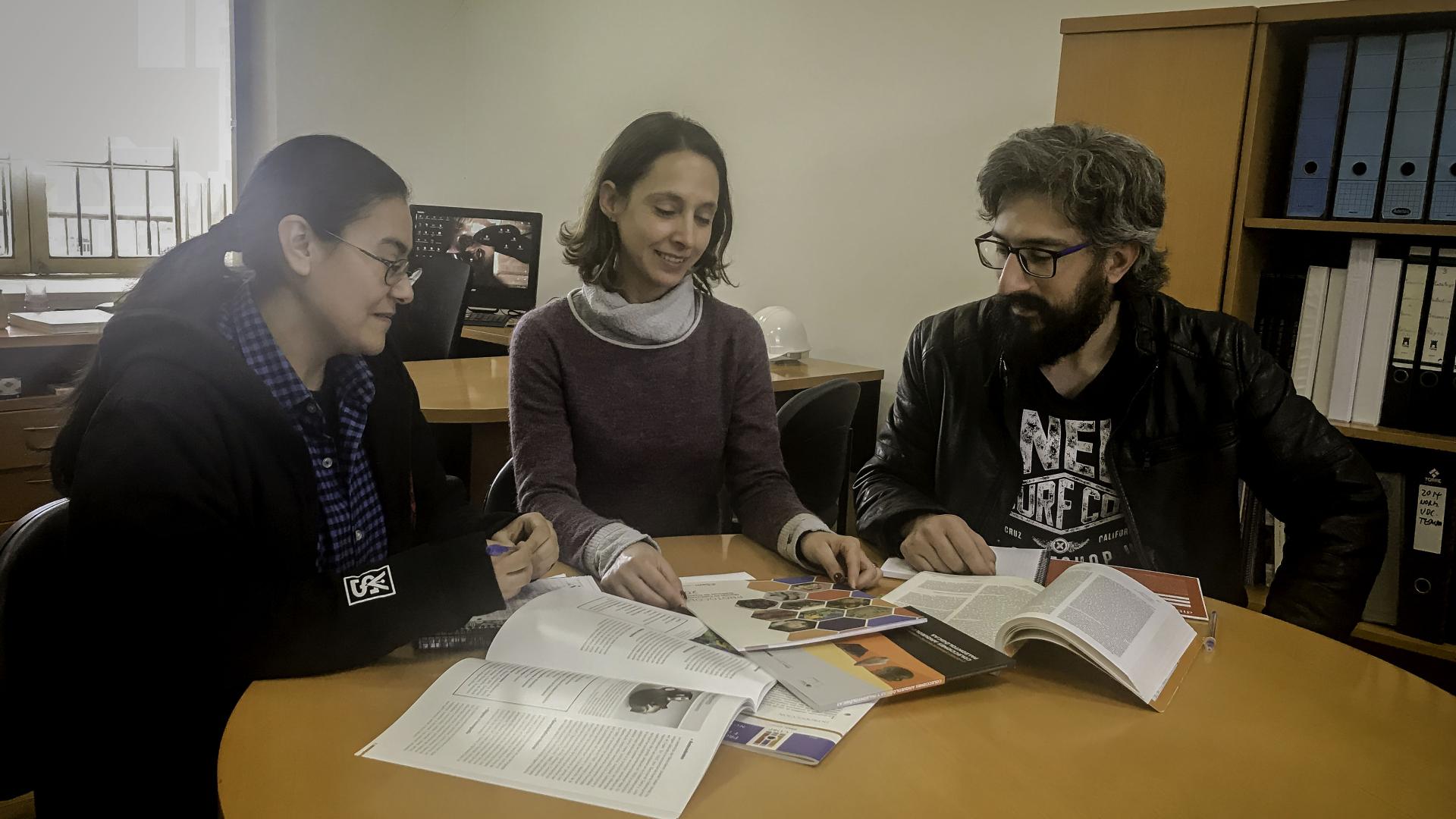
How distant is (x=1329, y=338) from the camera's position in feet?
6.63

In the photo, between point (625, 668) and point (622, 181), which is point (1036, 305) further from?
point (625, 668)

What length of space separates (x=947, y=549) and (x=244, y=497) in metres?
0.90

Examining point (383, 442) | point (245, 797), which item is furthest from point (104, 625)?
point (383, 442)

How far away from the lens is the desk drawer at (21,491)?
3105 millimetres

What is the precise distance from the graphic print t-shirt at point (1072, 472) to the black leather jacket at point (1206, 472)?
0.07 feet

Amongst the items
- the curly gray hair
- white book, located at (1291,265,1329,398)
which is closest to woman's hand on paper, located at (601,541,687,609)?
the curly gray hair

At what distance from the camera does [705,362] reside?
5.66 ft

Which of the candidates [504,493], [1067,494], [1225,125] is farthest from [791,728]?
[1225,125]

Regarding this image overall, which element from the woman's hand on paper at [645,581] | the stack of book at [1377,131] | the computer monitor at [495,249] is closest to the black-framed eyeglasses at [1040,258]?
the stack of book at [1377,131]

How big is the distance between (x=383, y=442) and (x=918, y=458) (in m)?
0.95

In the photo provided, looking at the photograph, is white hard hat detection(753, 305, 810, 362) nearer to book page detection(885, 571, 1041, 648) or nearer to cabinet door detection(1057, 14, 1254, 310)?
cabinet door detection(1057, 14, 1254, 310)

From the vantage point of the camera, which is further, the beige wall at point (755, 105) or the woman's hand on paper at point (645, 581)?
the beige wall at point (755, 105)

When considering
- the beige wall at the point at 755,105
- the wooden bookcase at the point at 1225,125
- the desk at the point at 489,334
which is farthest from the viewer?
the desk at the point at 489,334

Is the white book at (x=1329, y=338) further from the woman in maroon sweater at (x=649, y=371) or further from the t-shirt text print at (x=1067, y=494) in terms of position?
the woman in maroon sweater at (x=649, y=371)
